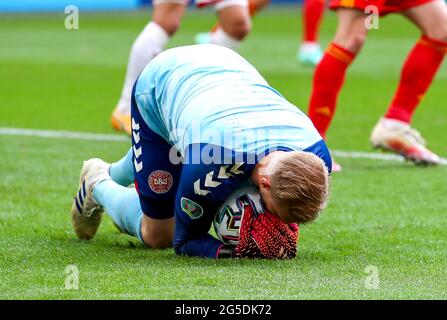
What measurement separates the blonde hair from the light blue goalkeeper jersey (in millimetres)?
147

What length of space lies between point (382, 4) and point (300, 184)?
2.47 m

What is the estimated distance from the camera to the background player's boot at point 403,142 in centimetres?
612

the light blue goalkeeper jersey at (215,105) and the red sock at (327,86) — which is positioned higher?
the light blue goalkeeper jersey at (215,105)

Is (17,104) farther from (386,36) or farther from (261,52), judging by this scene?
(386,36)

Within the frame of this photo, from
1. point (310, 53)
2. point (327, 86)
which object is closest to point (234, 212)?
point (327, 86)

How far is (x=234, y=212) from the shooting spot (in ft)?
12.5

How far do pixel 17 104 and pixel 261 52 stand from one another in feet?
16.1

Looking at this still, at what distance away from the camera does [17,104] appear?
8.86 m

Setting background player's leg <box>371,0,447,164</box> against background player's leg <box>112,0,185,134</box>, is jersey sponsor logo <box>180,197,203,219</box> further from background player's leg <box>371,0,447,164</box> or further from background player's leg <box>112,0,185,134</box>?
background player's leg <box>112,0,185,134</box>

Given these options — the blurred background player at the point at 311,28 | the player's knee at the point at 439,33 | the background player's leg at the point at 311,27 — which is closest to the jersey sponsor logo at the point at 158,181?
the player's knee at the point at 439,33

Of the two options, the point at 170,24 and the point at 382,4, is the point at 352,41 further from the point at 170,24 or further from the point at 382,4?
the point at 170,24

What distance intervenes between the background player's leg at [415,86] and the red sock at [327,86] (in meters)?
0.37

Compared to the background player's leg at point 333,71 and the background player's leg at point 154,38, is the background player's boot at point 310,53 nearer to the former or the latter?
the background player's leg at point 154,38

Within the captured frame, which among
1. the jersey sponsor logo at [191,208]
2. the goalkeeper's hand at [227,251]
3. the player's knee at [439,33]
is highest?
the jersey sponsor logo at [191,208]
